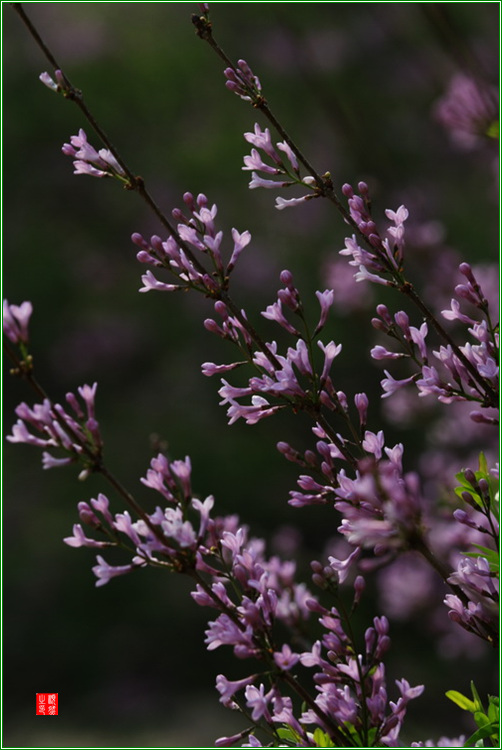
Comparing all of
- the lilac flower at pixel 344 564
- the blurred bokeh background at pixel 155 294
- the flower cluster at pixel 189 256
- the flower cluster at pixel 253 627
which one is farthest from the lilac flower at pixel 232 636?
the blurred bokeh background at pixel 155 294

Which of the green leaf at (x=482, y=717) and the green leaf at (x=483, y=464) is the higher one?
the green leaf at (x=483, y=464)

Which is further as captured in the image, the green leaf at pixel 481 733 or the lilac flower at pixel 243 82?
the lilac flower at pixel 243 82

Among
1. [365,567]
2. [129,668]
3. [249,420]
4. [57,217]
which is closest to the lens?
[365,567]

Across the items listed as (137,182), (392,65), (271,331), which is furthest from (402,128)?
(137,182)

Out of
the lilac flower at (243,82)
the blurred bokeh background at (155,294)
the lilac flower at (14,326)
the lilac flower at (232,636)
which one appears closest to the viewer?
the lilac flower at (232,636)

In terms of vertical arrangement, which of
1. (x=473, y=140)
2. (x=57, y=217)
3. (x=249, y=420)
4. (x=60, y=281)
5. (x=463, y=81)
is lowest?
(x=249, y=420)

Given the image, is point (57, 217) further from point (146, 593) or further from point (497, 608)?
point (497, 608)

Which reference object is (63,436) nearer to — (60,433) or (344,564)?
(60,433)

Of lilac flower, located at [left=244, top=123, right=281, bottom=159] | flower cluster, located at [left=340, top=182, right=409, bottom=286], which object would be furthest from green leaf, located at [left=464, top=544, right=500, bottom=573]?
lilac flower, located at [left=244, top=123, right=281, bottom=159]

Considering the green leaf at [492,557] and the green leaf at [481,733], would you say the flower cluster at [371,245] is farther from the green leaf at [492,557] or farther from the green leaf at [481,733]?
the green leaf at [481,733]
